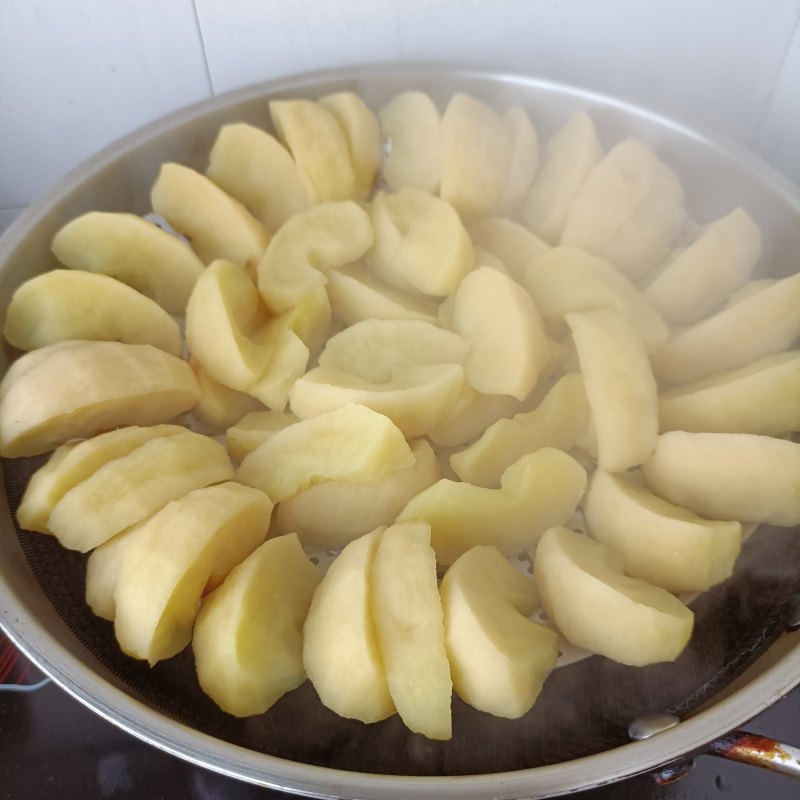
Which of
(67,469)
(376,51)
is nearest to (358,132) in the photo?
(376,51)

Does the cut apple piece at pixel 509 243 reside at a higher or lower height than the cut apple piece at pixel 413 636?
higher

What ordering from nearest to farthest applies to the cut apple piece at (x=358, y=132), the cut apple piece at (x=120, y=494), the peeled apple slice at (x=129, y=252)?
1. the cut apple piece at (x=120, y=494)
2. the peeled apple slice at (x=129, y=252)
3. the cut apple piece at (x=358, y=132)

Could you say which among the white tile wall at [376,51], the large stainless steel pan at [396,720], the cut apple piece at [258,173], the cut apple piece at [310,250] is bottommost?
the large stainless steel pan at [396,720]

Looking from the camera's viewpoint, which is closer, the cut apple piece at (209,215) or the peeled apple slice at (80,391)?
the peeled apple slice at (80,391)

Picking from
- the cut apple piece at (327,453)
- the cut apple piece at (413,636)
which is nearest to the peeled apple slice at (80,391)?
the cut apple piece at (327,453)

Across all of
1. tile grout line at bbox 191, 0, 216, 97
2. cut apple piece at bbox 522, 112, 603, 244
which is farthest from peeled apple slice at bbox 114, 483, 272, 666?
tile grout line at bbox 191, 0, 216, 97

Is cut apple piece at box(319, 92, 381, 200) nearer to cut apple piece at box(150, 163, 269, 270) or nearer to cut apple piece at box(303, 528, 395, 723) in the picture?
cut apple piece at box(150, 163, 269, 270)

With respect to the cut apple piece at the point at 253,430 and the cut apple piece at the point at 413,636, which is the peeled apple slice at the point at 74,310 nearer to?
the cut apple piece at the point at 253,430

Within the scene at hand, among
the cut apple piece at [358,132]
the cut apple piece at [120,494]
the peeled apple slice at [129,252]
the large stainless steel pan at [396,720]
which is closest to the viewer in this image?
the large stainless steel pan at [396,720]
